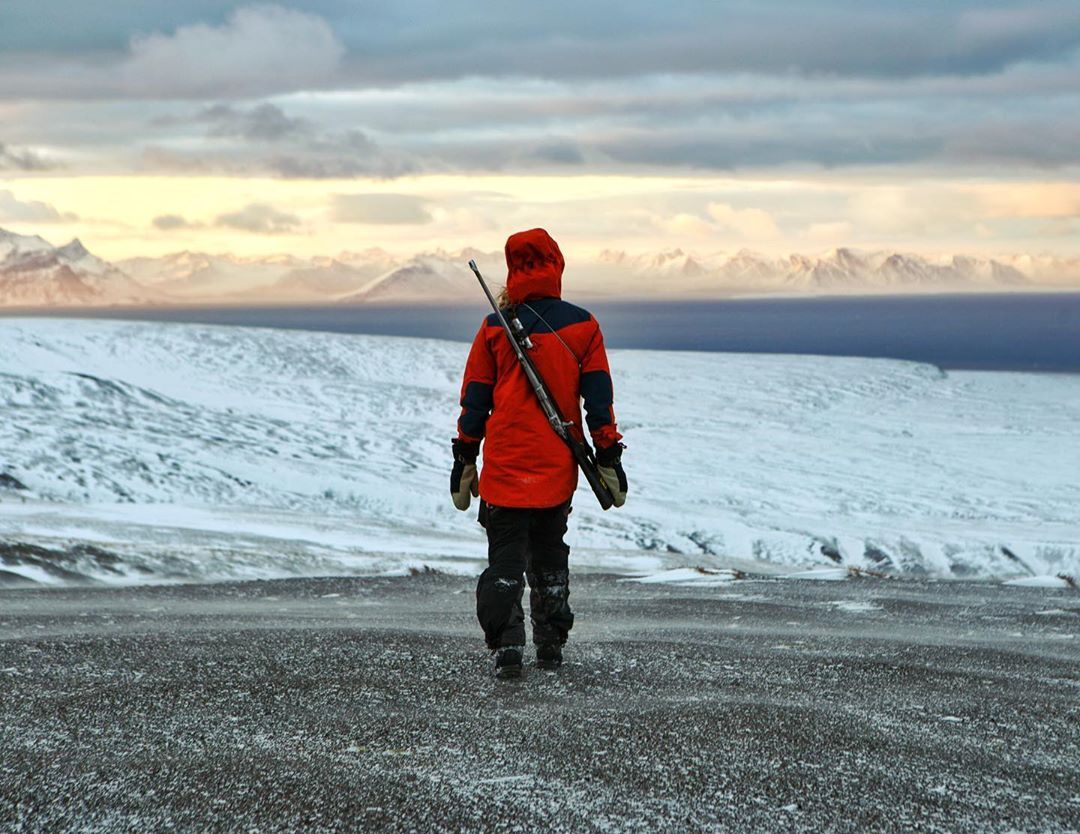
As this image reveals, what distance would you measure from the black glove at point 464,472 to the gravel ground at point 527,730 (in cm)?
80

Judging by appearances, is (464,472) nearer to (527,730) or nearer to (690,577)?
(527,730)

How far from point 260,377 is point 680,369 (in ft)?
70.3

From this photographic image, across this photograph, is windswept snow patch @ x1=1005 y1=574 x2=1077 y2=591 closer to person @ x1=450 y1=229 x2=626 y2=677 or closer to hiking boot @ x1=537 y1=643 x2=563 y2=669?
hiking boot @ x1=537 y1=643 x2=563 y2=669

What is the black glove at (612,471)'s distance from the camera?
A: 545cm

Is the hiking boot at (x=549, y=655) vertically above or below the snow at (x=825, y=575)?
above

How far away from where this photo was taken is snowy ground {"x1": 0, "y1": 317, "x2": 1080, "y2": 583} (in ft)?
45.3

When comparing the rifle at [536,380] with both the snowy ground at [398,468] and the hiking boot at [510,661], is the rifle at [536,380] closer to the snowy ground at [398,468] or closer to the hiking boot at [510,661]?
the hiking boot at [510,661]

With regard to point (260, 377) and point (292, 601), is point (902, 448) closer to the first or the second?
point (260, 377)

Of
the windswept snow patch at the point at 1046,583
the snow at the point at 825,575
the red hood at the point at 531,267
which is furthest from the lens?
the windswept snow patch at the point at 1046,583

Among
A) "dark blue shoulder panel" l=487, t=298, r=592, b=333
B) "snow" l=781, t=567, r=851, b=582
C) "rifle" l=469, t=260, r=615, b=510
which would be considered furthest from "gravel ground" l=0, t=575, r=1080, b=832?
"snow" l=781, t=567, r=851, b=582

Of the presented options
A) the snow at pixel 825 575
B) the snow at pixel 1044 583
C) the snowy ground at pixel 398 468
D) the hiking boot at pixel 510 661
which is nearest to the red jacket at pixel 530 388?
the hiking boot at pixel 510 661

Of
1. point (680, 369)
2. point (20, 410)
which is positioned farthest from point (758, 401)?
point (20, 410)

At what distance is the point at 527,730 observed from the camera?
4.43m

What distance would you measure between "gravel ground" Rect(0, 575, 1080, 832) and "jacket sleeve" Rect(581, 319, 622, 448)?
111 cm
